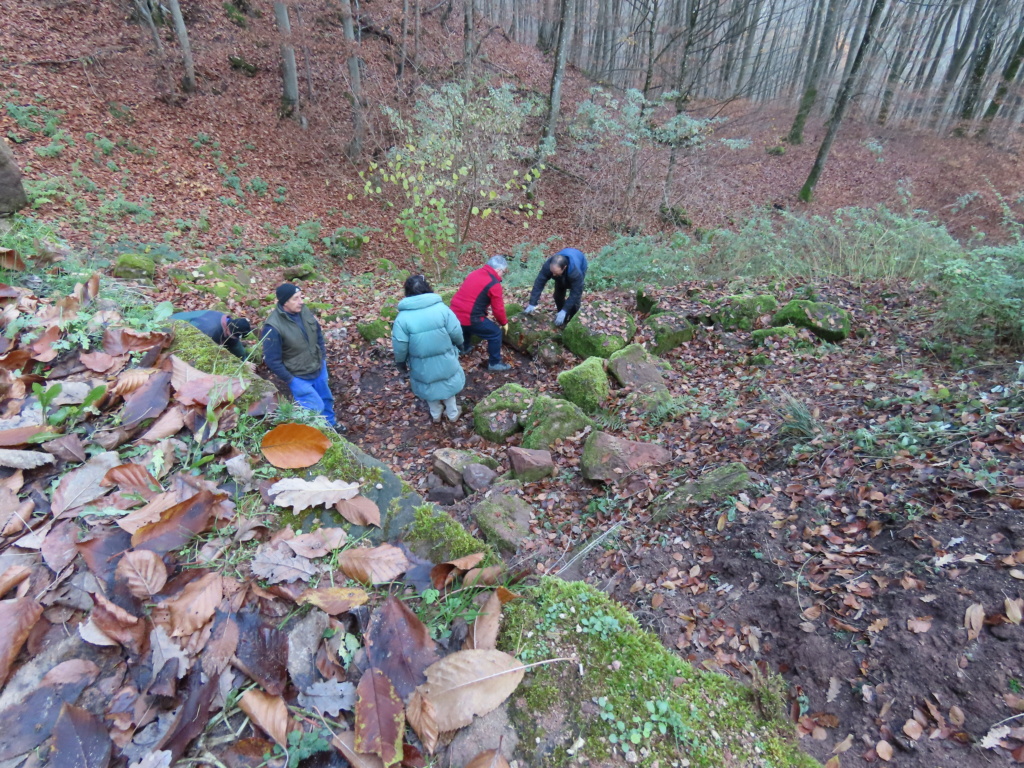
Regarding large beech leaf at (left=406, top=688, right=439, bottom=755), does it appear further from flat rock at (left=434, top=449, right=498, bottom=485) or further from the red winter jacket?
the red winter jacket

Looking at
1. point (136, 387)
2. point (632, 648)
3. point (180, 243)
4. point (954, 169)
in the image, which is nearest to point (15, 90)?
point (180, 243)

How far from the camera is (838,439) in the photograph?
3564mm

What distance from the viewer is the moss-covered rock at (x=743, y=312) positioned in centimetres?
661

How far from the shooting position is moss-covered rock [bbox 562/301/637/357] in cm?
647

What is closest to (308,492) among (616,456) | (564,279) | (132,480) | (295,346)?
(132,480)

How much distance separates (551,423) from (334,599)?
3689 mm

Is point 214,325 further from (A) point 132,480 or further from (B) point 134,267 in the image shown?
(A) point 132,480

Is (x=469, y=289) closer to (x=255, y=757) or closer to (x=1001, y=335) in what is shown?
(x=255, y=757)

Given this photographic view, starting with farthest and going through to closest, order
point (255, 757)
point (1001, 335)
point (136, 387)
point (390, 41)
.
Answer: point (390, 41) → point (1001, 335) → point (136, 387) → point (255, 757)

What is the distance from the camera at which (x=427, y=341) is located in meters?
4.95

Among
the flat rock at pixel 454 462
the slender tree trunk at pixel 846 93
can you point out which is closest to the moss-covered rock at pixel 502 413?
the flat rock at pixel 454 462

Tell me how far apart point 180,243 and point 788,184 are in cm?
2097

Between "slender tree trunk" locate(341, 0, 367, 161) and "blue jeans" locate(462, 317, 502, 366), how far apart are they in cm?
1129

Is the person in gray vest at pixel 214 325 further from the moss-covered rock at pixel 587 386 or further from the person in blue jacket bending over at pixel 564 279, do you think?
the person in blue jacket bending over at pixel 564 279
